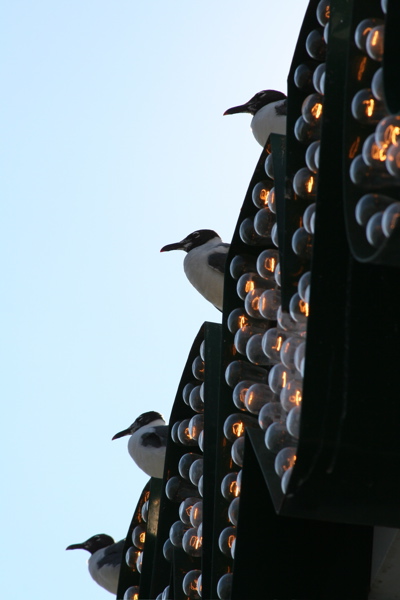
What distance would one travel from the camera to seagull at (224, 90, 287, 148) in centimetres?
1131

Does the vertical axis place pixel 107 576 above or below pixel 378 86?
below

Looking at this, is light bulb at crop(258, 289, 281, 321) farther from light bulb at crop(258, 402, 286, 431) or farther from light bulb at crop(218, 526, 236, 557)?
light bulb at crop(218, 526, 236, 557)

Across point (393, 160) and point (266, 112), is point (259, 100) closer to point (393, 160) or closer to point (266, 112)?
point (266, 112)

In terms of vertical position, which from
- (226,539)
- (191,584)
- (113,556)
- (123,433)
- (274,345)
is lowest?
(113,556)

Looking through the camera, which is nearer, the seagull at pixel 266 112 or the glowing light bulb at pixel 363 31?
the glowing light bulb at pixel 363 31

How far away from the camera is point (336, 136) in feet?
24.2

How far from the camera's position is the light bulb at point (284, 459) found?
24.2ft

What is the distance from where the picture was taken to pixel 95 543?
591 inches

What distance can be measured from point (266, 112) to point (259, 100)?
458 millimetres

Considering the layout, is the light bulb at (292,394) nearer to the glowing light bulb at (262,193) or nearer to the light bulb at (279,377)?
the light bulb at (279,377)

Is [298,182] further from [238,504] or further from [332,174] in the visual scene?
[238,504]

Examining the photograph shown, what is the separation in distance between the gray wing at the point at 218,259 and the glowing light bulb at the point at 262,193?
7.47 ft

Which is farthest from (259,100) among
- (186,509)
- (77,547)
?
(77,547)

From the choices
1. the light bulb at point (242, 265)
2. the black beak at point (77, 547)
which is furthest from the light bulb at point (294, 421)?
the black beak at point (77, 547)
